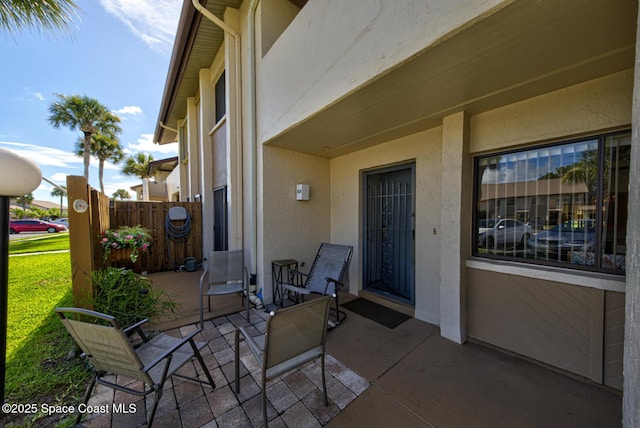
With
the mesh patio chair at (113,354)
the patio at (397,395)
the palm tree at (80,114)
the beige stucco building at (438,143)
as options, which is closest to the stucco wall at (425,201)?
the beige stucco building at (438,143)

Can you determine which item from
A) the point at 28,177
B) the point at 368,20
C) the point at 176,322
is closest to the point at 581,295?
the point at 368,20

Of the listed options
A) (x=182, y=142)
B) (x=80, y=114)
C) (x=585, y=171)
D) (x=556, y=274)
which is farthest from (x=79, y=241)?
(x=80, y=114)

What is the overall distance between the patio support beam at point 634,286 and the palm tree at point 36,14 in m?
5.68

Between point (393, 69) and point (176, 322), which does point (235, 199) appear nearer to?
point (176, 322)

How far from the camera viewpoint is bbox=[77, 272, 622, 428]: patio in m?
1.79

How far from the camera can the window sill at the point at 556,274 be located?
6.55ft

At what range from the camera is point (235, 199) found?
4.52m

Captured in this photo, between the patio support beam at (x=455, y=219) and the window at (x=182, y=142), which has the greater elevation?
the window at (x=182, y=142)

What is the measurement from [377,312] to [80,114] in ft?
67.6

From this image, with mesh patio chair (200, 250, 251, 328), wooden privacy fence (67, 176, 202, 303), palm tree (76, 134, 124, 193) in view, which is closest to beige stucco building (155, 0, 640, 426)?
mesh patio chair (200, 250, 251, 328)

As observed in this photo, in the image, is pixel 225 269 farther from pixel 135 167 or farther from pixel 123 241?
pixel 135 167

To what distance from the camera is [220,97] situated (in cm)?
574

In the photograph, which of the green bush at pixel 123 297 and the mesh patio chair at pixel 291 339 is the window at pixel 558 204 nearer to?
the mesh patio chair at pixel 291 339

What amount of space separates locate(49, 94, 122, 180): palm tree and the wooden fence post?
55.1 ft
